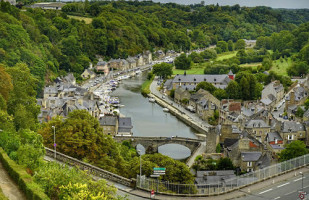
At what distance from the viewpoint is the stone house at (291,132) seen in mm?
43188

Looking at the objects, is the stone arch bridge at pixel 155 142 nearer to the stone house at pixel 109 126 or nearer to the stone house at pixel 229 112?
the stone house at pixel 109 126

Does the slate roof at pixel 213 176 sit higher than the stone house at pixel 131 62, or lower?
lower

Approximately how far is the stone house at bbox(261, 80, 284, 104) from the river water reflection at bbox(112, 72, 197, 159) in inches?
485

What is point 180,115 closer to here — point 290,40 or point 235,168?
point 235,168

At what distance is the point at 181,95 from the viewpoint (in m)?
65.6

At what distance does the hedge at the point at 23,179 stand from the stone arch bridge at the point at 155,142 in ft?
78.0

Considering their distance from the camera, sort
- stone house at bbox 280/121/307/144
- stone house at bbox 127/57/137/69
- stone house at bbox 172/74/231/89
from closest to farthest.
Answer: stone house at bbox 280/121/307/144, stone house at bbox 172/74/231/89, stone house at bbox 127/57/137/69

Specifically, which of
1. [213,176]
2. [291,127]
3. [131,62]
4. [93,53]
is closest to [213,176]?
[213,176]

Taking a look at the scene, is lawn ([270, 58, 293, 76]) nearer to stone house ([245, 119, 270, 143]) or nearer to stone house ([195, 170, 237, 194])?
stone house ([245, 119, 270, 143])

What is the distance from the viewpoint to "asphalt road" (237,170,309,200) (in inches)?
848

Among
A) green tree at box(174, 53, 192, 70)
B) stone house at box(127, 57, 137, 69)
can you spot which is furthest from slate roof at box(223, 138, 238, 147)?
stone house at box(127, 57, 137, 69)

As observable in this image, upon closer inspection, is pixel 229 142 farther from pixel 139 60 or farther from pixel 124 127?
pixel 139 60

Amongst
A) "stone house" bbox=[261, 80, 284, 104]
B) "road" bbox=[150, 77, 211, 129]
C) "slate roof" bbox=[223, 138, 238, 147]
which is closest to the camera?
"slate roof" bbox=[223, 138, 238, 147]

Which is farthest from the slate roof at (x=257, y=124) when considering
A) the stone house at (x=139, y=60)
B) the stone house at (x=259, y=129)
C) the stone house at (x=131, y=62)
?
the stone house at (x=139, y=60)
